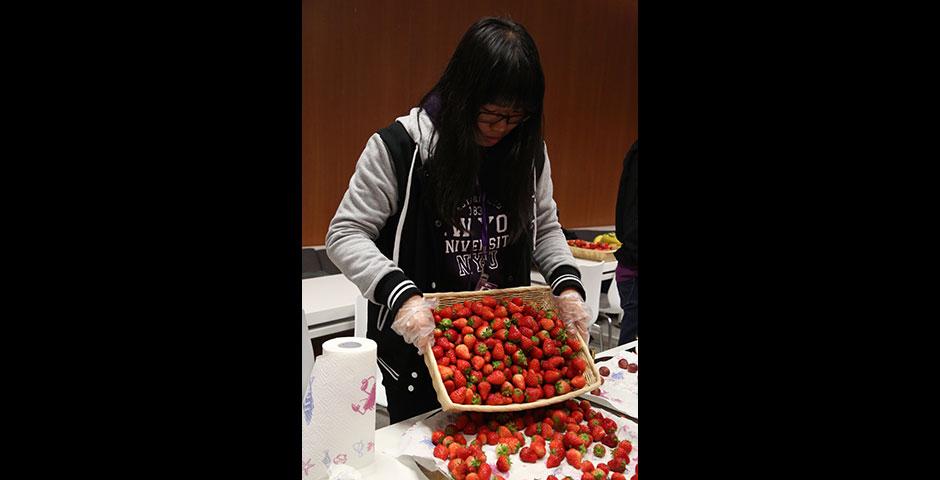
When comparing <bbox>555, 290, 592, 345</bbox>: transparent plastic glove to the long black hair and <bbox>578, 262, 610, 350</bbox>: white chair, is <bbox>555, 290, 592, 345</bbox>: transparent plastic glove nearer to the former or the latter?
the long black hair

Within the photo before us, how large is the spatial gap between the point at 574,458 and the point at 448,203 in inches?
24.7

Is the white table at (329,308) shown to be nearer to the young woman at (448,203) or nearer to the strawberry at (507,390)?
the young woman at (448,203)

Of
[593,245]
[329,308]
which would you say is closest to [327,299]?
[329,308]

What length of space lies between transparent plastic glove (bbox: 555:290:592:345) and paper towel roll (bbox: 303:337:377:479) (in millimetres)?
608

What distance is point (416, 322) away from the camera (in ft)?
4.00

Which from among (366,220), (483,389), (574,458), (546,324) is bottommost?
(574,458)

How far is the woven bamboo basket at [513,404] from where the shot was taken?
3.74 ft

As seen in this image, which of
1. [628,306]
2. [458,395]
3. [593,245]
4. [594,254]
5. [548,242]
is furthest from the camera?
[593,245]

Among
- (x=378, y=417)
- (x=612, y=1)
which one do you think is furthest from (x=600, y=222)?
(x=378, y=417)

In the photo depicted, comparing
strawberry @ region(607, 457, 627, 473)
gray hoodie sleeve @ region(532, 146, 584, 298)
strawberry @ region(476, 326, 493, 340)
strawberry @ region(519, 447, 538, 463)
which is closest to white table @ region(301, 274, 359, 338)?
gray hoodie sleeve @ region(532, 146, 584, 298)

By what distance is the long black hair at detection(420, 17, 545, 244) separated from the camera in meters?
1.28

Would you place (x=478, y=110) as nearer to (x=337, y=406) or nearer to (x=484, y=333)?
(x=484, y=333)

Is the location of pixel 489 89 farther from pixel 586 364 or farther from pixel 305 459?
pixel 305 459

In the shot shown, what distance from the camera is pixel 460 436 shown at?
1.14m
